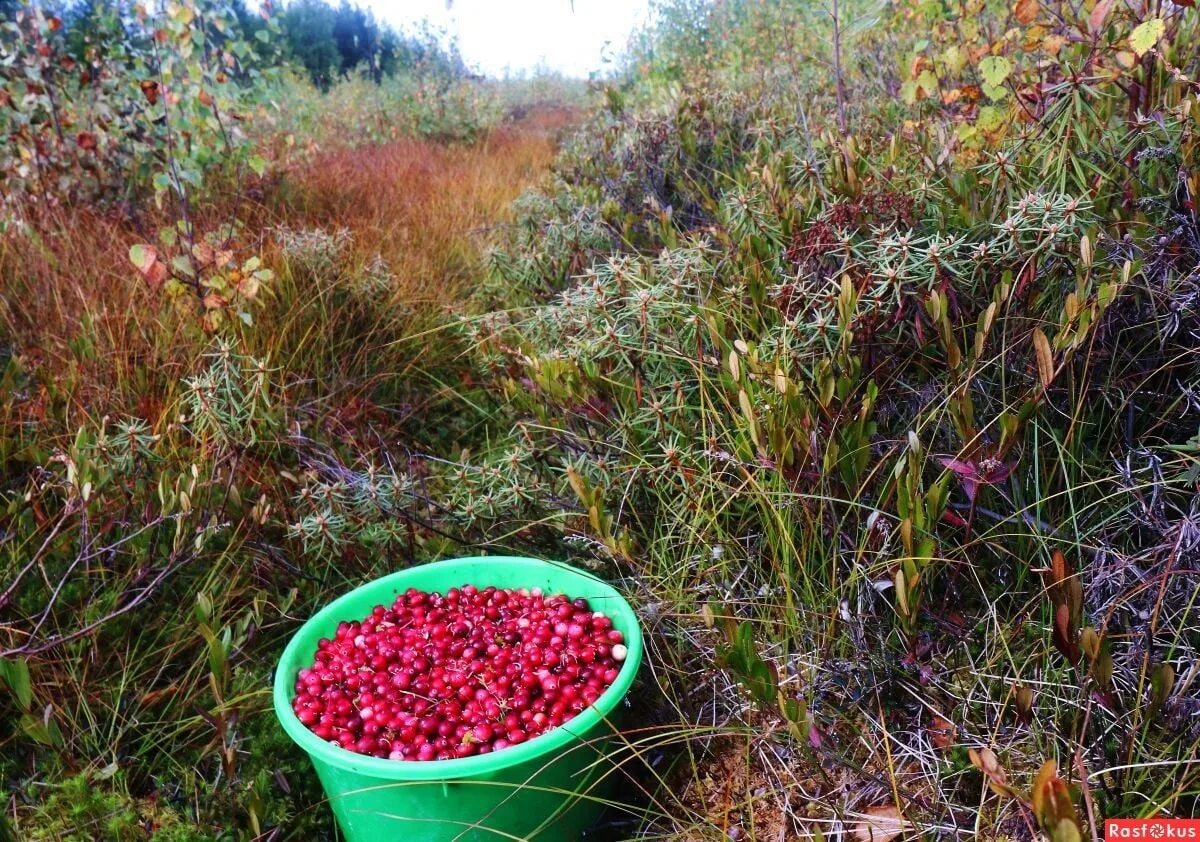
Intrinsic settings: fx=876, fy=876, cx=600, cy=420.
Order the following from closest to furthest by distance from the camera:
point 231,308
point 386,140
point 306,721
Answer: point 306,721, point 231,308, point 386,140

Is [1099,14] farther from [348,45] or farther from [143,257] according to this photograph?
[348,45]

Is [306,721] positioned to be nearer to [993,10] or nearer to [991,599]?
[991,599]

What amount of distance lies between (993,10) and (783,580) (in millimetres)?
3675

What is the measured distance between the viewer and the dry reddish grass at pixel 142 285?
266cm

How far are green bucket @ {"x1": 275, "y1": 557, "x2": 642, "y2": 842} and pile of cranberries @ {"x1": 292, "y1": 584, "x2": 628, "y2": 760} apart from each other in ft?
0.20

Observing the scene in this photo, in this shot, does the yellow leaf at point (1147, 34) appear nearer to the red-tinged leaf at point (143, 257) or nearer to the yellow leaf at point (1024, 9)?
the yellow leaf at point (1024, 9)

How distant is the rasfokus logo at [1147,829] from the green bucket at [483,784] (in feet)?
2.51

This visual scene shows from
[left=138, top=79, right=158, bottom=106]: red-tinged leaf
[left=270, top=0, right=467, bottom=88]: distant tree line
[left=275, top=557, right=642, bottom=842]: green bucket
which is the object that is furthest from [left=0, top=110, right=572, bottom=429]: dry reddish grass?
[left=270, top=0, right=467, bottom=88]: distant tree line

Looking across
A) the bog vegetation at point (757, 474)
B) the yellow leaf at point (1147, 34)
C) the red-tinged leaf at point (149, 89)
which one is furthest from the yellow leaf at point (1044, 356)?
the red-tinged leaf at point (149, 89)

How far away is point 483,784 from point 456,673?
294 millimetres

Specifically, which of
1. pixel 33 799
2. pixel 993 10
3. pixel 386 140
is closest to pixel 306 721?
pixel 33 799

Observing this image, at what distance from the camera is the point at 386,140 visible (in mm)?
8383

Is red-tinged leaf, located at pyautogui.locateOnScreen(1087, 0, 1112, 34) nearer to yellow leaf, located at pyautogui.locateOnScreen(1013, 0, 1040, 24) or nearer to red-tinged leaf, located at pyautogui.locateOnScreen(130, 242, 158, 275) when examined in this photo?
yellow leaf, located at pyautogui.locateOnScreen(1013, 0, 1040, 24)

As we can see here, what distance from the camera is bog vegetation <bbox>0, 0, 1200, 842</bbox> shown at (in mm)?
1536
